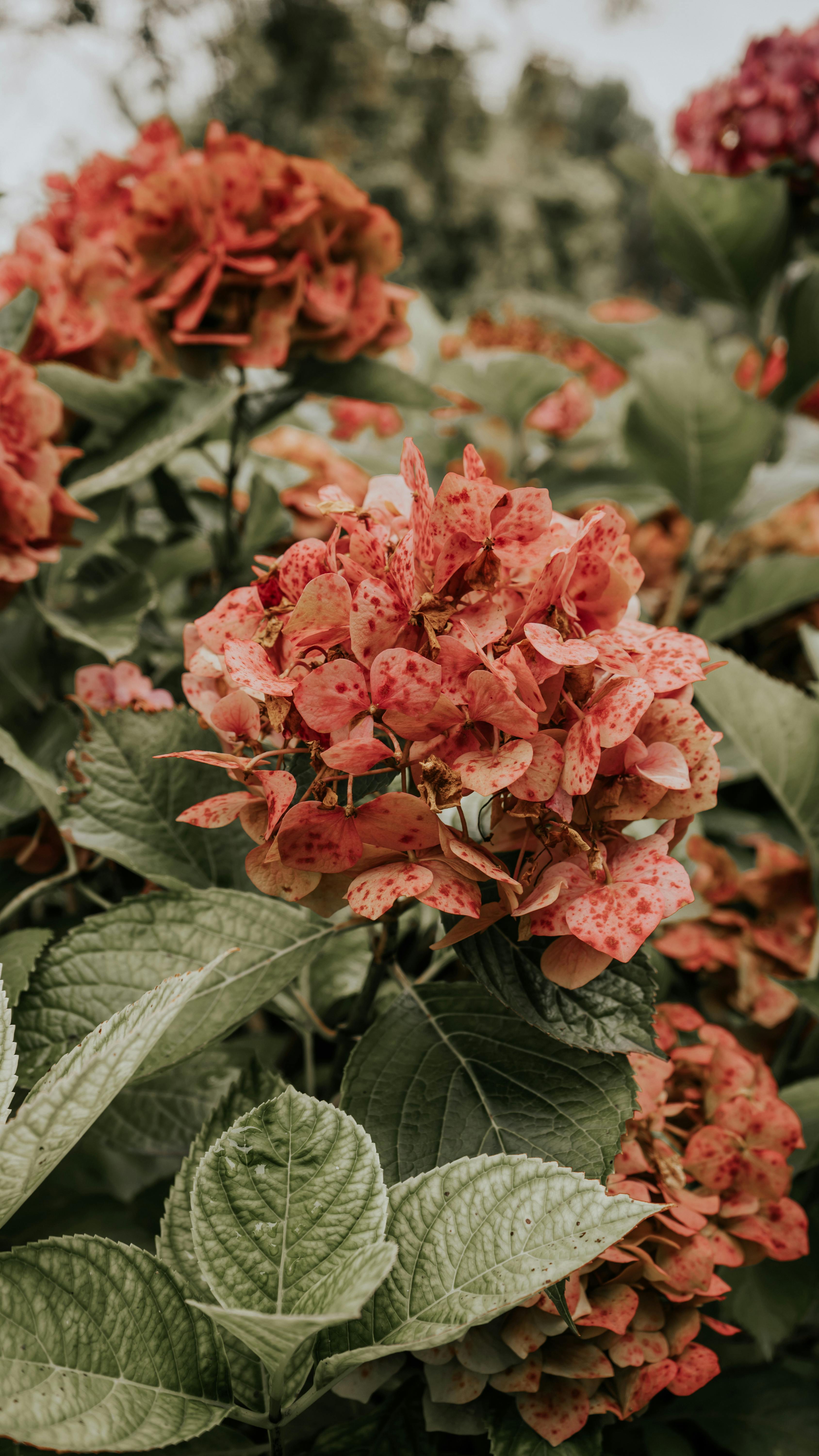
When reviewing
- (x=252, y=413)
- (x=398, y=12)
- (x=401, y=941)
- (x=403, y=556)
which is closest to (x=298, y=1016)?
(x=401, y=941)

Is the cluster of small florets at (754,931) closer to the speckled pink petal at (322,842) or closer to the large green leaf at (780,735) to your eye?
the large green leaf at (780,735)

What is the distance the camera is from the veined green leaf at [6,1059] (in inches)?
15.7

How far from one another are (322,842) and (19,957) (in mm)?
259

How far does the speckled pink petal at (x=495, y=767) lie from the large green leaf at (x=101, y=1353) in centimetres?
26

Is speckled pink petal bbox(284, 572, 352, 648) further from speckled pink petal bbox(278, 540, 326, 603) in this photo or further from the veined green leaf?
the veined green leaf

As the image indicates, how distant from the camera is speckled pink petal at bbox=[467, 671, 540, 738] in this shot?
1.32 ft

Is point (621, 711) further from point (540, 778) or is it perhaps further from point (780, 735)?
point (780, 735)

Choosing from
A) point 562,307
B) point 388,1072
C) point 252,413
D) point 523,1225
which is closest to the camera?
point 523,1225

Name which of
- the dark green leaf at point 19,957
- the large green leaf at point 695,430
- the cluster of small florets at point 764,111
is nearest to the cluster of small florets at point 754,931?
the large green leaf at point 695,430

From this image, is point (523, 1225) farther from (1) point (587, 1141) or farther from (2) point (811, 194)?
(2) point (811, 194)

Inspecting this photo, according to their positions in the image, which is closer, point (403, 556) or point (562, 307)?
point (403, 556)

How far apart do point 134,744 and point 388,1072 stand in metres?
0.28

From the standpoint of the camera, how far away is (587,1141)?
454 millimetres

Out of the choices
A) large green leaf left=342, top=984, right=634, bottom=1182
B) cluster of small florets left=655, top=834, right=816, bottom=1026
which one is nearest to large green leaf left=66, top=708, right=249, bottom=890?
large green leaf left=342, top=984, right=634, bottom=1182
